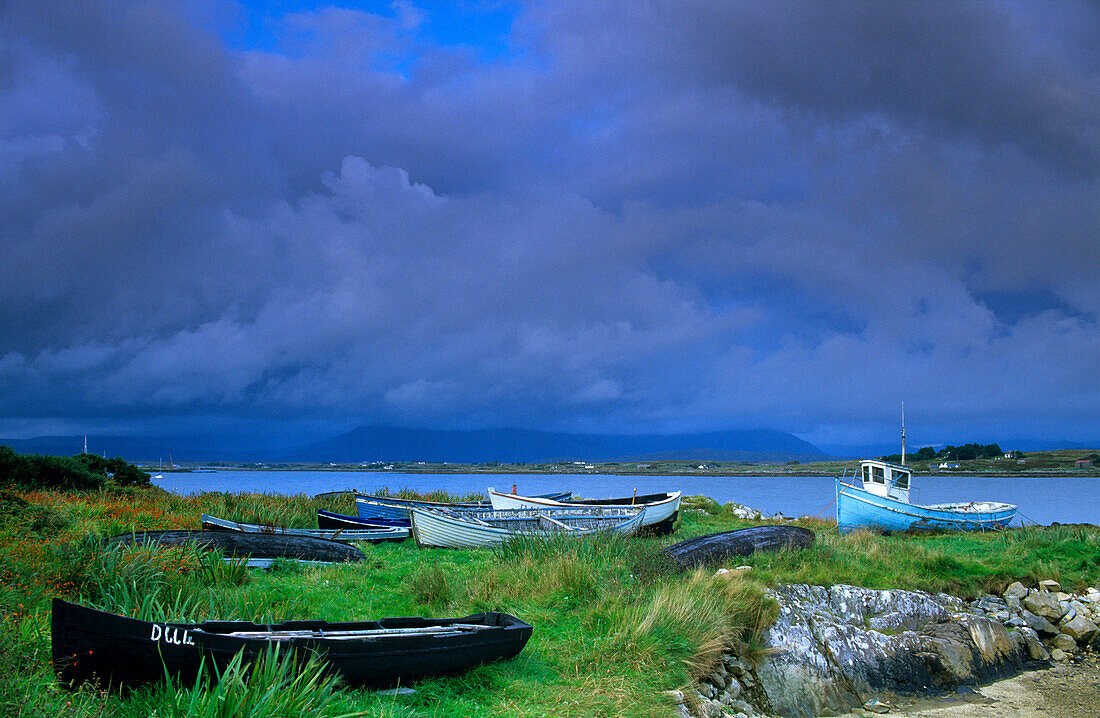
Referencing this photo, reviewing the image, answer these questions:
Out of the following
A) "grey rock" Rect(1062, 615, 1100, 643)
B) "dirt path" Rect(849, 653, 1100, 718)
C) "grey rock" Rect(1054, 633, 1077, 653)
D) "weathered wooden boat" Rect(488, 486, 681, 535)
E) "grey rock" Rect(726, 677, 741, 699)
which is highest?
"weathered wooden boat" Rect(488, 486, 681, 535)

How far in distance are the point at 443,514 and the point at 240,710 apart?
13144 millimetres

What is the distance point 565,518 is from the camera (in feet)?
69.4

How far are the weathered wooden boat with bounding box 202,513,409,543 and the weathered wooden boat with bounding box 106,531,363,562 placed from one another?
5.99ft

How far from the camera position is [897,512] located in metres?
25.6

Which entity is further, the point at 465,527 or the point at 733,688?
the point at 465,527

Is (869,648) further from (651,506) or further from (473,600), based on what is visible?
(651,506)

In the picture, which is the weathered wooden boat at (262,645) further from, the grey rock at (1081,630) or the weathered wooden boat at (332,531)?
the grey rock at (1081,630)

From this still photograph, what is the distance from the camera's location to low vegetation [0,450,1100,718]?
5.97 metres

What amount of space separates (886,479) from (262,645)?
91.4 feet

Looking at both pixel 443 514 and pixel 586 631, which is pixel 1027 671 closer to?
pixel 586 631

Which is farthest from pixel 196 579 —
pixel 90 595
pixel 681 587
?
pixel 681 587

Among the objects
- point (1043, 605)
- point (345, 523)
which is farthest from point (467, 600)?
point (1043, 605)

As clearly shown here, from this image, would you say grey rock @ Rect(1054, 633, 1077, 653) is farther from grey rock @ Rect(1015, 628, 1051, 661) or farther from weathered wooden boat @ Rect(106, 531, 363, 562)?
weathered wooden boat @ Rect(106, 531, 363, 562)

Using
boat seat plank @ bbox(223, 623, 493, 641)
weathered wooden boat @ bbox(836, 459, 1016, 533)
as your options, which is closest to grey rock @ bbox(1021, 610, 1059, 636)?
weathered wooden boat @ bbox(836, 459, 1016, 533)
